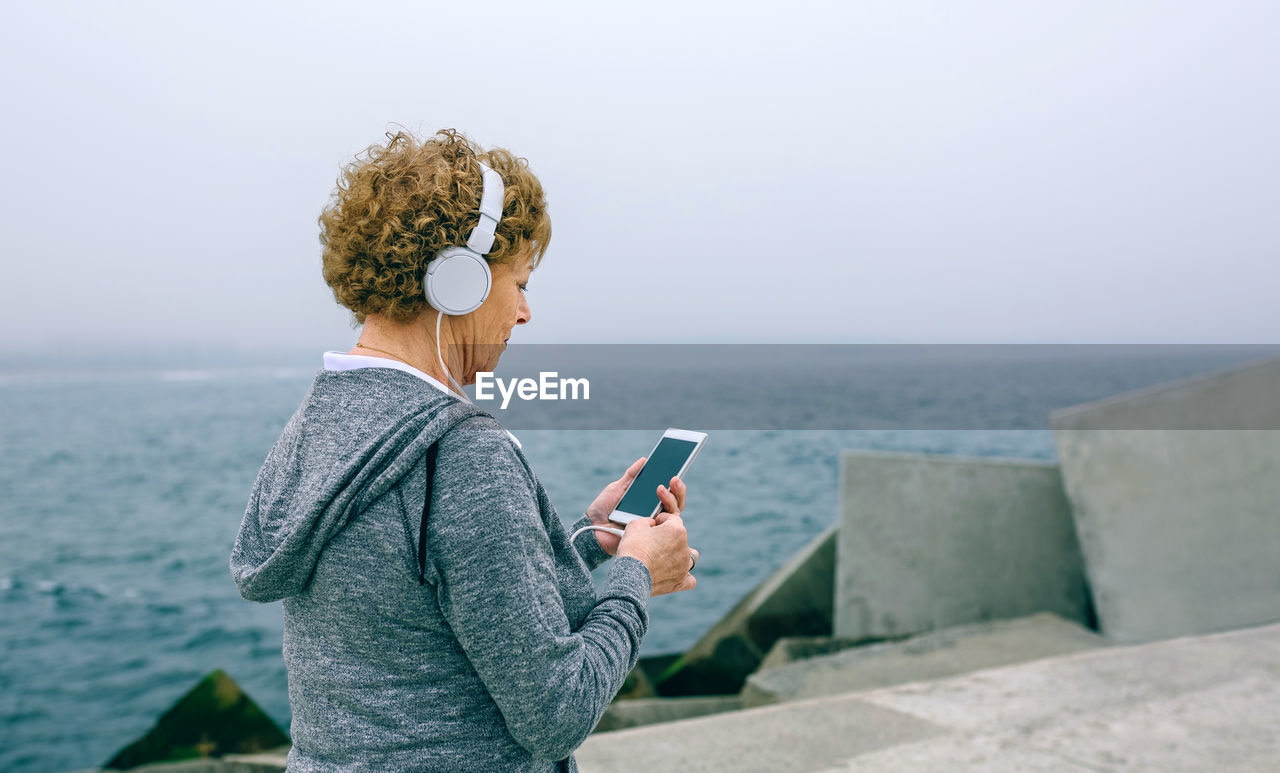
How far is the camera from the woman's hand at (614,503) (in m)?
1.42

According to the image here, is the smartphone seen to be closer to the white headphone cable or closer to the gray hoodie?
the gray hoodie

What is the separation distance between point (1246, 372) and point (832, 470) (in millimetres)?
25052

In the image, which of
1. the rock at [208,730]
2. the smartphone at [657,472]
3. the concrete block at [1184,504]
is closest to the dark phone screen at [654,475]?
the smartphone at [657,472]

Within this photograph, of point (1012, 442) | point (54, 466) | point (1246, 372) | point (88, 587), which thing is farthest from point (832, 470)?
point (54, 466)

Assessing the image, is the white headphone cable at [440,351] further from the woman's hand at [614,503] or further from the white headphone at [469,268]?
the woman's hand at [614,503]

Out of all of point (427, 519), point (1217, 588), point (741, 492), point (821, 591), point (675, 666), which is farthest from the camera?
point (741, 492)

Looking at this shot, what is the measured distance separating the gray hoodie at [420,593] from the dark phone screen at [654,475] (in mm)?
289

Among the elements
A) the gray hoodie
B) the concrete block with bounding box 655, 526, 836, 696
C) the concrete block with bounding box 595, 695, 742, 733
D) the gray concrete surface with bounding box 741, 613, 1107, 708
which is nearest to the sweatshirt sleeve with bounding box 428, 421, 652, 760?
the gray hoodie

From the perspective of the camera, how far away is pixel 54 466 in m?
45.4

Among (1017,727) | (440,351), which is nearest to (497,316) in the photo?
(440,351)

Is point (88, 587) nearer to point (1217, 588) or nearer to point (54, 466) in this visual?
point (1217, 588)

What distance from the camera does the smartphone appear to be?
1466mm

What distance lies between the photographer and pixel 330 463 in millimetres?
1068

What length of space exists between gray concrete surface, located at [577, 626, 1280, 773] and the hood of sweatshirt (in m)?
2.23
